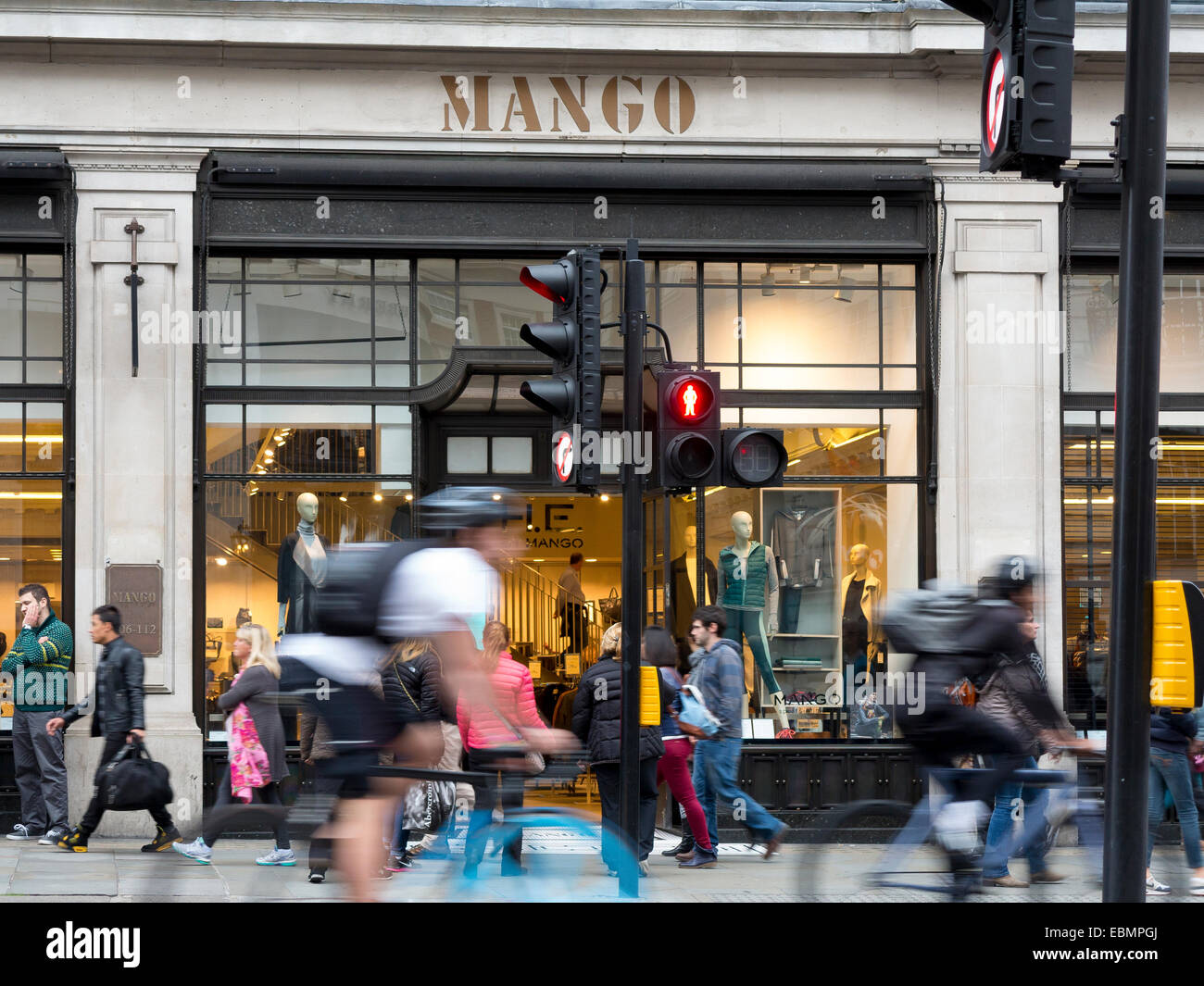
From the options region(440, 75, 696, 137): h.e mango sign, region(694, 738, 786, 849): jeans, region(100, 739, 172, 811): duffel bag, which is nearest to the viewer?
region(100, 739, 172, 811): duffel bag

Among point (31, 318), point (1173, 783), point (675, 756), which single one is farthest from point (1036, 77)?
point (31, 318)

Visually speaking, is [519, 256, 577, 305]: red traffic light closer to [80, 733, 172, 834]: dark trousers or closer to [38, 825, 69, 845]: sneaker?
[80, 733, 172, 834]: dark trousers

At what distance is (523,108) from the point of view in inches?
497

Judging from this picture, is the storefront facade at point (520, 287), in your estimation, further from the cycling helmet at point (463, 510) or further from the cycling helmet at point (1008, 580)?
the cycling helmet at point (463, 510)

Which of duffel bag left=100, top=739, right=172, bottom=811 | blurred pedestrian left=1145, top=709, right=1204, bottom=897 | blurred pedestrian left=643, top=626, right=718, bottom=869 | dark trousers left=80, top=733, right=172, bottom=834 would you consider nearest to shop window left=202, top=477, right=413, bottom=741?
dark trousers left=80, top=733, right=172, bottom=834

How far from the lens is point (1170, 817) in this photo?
1173 cm

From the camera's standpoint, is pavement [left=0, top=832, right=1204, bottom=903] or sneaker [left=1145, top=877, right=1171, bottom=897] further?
sneaker [left=1145, top=877, right=1171, bottom=897]

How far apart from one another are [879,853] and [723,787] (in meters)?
4.17

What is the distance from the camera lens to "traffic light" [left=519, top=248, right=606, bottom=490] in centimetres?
772

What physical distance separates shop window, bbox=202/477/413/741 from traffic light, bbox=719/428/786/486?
5.12 metres

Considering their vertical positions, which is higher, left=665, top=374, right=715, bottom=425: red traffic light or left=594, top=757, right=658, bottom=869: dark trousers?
left=665, top=374, right=715, bottom=425: red traffic light
